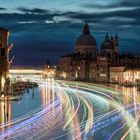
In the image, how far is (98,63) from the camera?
137 meters

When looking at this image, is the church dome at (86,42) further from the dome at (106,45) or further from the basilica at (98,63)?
the dome at (106,45)

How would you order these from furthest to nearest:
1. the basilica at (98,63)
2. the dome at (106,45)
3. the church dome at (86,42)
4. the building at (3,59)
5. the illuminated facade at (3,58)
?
the church dome at (86,42), the dome at (106,45), the basilica at (98,63), the illuminated facade at (3,58), the building at (3,59)

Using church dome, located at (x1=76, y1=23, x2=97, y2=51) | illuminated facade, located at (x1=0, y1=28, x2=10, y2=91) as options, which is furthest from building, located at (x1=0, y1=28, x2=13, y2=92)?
church dome, located at (x1=76, y1=23, x2=97, y2=51)

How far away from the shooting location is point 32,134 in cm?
2327

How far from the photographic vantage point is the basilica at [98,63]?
119438 mm

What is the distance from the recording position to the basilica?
392 ft

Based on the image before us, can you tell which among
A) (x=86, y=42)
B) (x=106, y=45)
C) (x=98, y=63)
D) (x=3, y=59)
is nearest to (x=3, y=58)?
(x=3, y=59)

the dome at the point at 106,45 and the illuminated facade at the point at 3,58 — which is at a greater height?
the dome at the point at 106,45

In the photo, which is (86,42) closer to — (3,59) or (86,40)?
(86,40)

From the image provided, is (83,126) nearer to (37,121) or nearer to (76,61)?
(37,121)

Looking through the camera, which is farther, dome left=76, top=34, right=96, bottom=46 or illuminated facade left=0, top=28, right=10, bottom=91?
dome left=76, top=34, right=96, bottom=46

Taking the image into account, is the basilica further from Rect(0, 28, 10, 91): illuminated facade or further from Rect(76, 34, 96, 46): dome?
Rect(0, 28, 10, 91): illuminated facade

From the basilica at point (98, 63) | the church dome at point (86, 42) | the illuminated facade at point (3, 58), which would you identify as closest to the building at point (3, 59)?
the illuminated facade at point (3, 58)

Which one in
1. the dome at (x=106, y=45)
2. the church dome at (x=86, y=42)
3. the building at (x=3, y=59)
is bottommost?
the building at (x=3, y=59)
